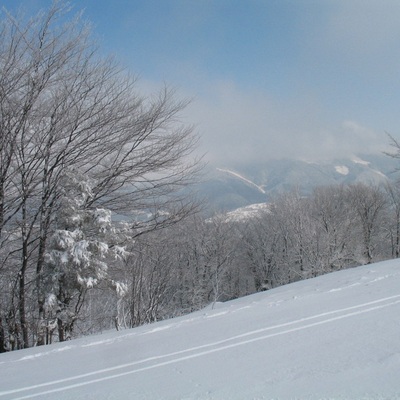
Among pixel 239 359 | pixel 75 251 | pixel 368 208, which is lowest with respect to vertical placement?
pixel 239 359

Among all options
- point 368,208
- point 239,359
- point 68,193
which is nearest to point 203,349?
point 239,359

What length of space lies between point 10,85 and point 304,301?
17.7 feet

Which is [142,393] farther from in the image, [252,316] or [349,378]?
[252,316]

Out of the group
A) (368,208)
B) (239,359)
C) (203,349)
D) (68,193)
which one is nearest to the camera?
(239,359)

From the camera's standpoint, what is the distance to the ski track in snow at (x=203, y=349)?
283cm

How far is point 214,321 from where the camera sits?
4.48m

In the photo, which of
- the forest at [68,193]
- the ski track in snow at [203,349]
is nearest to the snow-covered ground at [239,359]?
the ski track in snow at [203,349]

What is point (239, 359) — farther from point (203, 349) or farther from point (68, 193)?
point (68, 193)

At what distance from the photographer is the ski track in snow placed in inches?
111

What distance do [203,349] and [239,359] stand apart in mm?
476

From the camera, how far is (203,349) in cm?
333

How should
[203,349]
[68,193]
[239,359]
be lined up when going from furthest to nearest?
[68,193] < [203,349] < [239,359]

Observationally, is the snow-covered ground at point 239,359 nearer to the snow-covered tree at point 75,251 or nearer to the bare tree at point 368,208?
the snow-covered tree at point 75,251

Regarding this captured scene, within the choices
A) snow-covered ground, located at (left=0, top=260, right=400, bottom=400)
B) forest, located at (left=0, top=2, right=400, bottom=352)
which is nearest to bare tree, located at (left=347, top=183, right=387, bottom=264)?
forest, located at (left=0, top=2, right=400, bottom=352)
